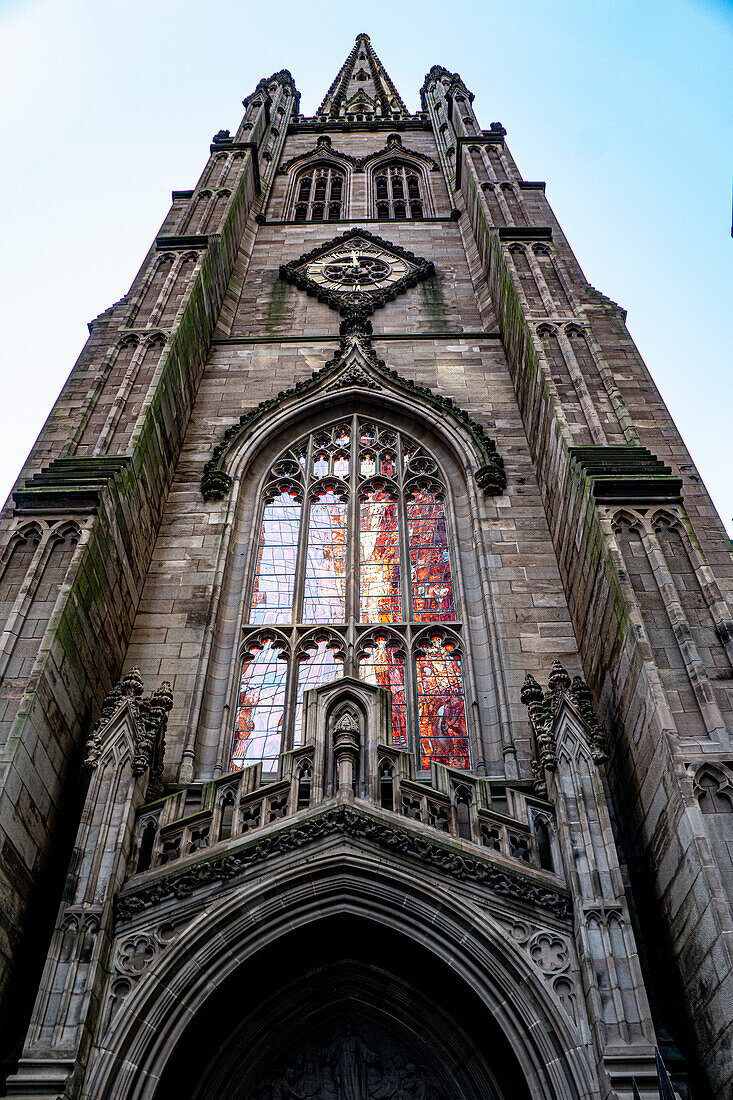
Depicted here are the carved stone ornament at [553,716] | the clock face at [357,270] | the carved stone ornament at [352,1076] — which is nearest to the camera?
the carved stone ornament at [352,1076]

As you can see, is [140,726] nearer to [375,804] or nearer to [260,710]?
[260,710]

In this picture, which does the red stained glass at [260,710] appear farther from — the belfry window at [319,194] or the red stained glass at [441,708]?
the belfry window at [319,194]

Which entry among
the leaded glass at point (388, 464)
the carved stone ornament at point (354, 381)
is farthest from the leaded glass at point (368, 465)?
the carved stone ornament at point (354, 381)

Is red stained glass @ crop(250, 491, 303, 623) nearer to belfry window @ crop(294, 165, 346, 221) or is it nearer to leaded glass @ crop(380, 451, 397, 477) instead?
leaded glass @ crop(380, 451, 397, 477)

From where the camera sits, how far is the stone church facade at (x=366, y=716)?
7488mm

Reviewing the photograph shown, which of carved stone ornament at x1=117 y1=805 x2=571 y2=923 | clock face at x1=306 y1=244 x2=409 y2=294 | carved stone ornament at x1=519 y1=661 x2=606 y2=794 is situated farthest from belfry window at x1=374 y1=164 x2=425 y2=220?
carved stone ornament at x1=117 y1=805 x2=571 y2=923

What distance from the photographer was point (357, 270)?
20.0 m

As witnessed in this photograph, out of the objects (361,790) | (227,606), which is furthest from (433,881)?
(227,606)

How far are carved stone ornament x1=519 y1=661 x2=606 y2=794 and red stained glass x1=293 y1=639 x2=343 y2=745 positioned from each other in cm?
275

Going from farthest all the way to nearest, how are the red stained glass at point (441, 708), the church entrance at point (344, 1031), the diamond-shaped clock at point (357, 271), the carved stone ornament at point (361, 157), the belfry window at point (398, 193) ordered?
the carved stone ornament at point (361, 157)
the belfry window at point (398, 193)
the diamond-shaped clock at point (357, 271)
the red stained glass at point (441, 708)
the church entrance at point (344, 1031)

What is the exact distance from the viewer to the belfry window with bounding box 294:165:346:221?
2388 centimetres

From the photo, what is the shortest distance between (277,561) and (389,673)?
258 centimetres

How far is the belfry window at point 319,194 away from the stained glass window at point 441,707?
14605 millimetres

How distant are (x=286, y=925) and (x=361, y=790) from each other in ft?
4.36
